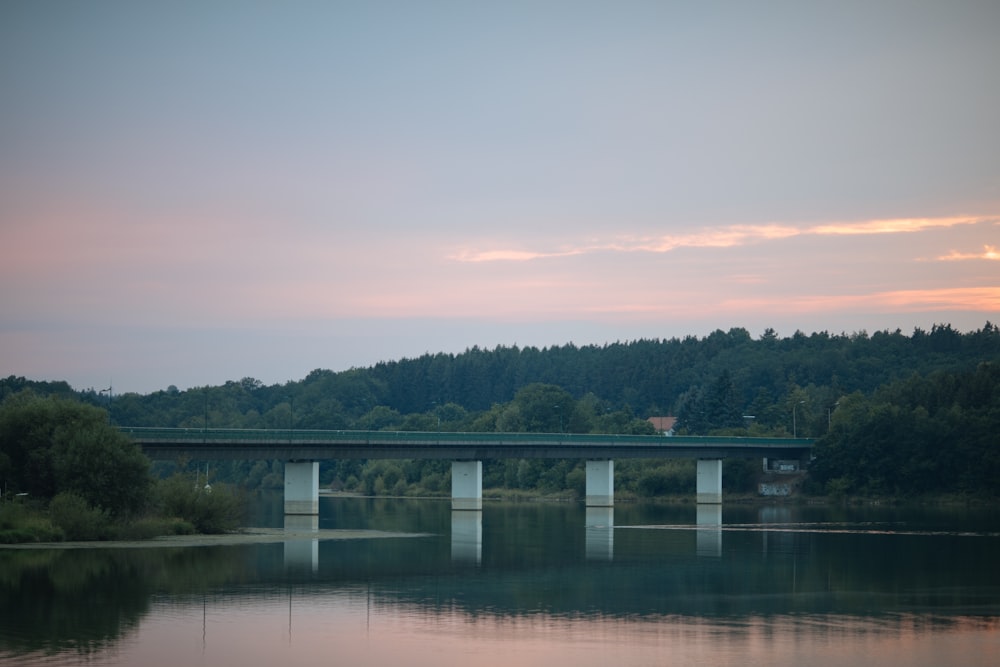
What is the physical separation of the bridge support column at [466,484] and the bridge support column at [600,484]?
15.4m

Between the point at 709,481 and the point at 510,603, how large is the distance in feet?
418

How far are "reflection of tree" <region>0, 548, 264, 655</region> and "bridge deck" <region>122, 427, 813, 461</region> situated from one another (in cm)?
3907

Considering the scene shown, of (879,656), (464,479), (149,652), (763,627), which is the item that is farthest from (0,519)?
(464,479)

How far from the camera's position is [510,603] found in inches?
1962

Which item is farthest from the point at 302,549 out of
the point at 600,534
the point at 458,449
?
the point at 458,449

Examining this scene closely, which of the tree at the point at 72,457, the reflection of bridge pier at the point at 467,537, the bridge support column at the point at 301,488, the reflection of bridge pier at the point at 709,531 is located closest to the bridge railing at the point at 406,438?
the bridge support column at the point at 301,488

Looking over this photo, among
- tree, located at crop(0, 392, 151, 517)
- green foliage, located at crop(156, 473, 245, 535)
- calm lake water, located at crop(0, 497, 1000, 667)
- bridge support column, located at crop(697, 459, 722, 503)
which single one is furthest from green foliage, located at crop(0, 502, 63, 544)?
bridge support column, located at crop(697, 459, 722, 503)

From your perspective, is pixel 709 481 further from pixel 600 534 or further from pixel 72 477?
pixel 72 477

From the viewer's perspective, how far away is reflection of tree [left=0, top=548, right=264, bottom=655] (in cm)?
3938

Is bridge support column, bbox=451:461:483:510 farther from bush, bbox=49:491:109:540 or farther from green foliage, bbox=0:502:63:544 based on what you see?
green foliage, bbox=0:502:63:544

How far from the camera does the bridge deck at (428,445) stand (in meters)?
123

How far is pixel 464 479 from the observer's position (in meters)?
151

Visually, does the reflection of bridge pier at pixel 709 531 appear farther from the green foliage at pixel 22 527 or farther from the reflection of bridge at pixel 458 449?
the green foliage at pixel 22 527

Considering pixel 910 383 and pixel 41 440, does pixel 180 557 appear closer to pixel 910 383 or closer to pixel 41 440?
pixel 41 440
